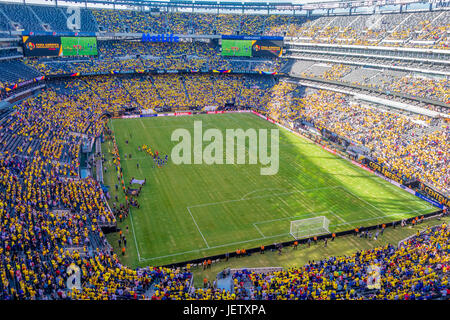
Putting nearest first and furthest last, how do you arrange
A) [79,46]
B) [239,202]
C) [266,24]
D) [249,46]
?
[239,202]
[79,46]
[249,46]
[266,24]

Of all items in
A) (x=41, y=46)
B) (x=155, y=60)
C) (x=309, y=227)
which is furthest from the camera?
(x=155, y=60)

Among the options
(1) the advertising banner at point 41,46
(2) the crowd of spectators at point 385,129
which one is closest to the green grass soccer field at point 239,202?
(2) the crowd of spectators at point 385,129

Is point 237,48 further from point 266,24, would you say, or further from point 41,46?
point 41,46

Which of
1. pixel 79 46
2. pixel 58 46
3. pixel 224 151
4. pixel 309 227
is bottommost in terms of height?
pixel 309 227

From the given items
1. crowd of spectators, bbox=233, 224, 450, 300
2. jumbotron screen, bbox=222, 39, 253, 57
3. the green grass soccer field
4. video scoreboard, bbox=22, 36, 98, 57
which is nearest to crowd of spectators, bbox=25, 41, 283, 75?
video scoreboard, bbox=22, 36, 98, 57

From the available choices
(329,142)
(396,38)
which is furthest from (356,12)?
(329,142)

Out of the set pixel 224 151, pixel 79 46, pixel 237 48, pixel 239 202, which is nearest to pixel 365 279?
pixel 239 202

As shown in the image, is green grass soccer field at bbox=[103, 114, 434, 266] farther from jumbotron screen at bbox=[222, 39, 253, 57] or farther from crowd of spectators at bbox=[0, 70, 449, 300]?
jumbotron screen at bbox=[222, 39, 253, 57]

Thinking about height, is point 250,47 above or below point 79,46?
above
